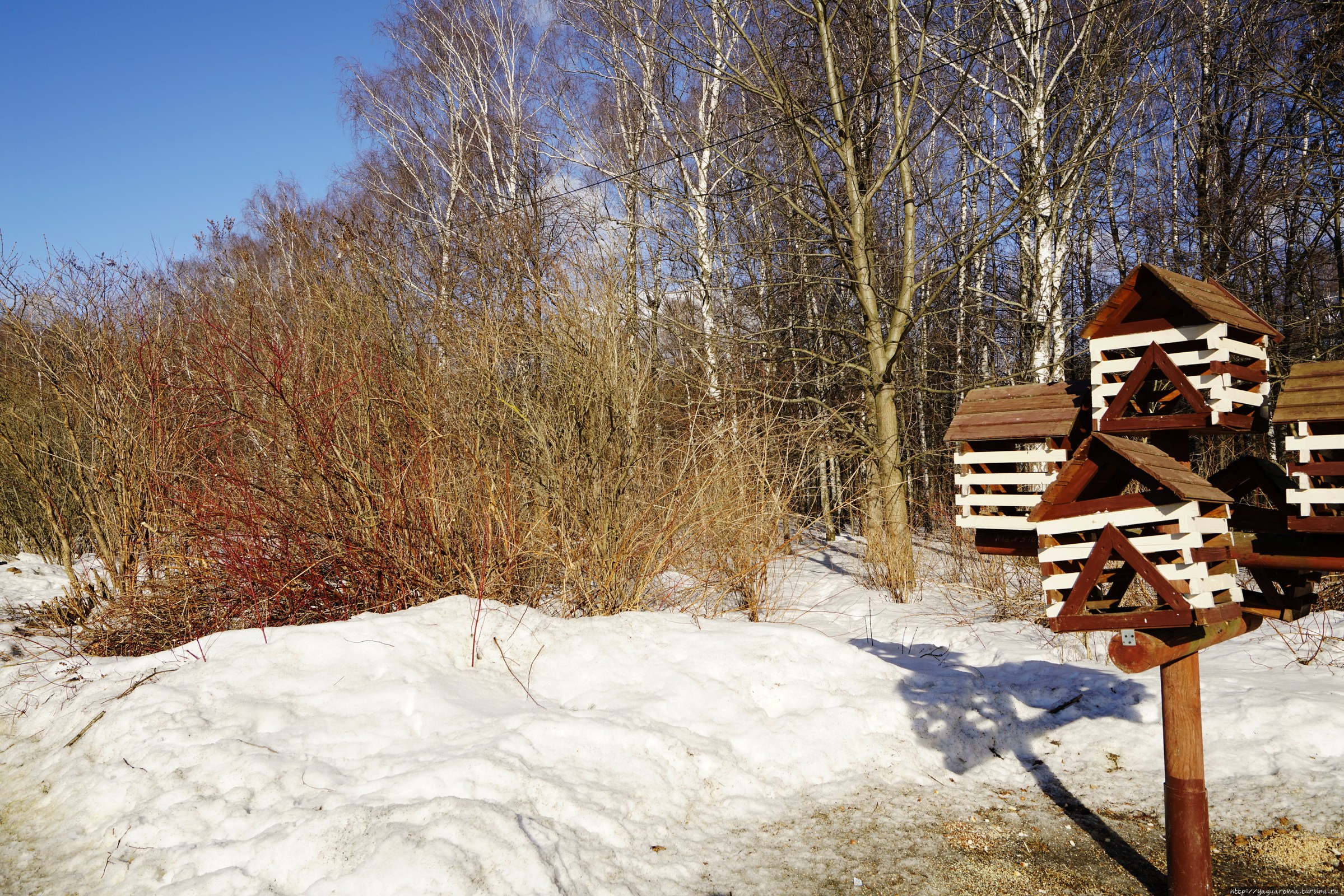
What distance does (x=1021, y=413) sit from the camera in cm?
296

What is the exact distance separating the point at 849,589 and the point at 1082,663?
3.23m

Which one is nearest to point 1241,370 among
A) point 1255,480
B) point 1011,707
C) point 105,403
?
point 1255,480

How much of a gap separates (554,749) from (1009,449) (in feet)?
7.85

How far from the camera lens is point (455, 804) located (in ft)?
10.3

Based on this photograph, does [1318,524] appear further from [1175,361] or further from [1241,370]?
[1175,361]

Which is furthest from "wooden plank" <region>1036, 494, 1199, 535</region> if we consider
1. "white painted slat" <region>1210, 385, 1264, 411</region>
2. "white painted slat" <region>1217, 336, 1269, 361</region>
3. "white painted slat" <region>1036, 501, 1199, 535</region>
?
"white painted slat" <region>1217, 336, 1269, 361</region>

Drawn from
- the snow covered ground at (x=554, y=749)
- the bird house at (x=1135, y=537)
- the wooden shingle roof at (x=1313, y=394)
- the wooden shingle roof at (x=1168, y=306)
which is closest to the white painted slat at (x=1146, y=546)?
the bird house at (x=1135, y=537)

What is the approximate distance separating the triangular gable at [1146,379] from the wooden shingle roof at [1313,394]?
0.25 m

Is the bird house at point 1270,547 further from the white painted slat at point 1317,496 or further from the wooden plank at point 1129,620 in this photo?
the wooden plank at point 1129,620

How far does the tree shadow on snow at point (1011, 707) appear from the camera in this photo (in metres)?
4.23

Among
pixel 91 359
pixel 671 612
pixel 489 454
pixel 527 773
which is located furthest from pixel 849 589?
pixel 91 359

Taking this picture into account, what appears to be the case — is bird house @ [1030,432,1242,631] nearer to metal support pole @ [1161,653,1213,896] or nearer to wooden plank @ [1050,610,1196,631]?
wooden plank @ [1050,610,1196,631]

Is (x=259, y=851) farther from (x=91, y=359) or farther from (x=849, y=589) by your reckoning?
(x=849, y=589)

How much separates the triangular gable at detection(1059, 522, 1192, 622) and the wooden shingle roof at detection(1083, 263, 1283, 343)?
2.12ft
